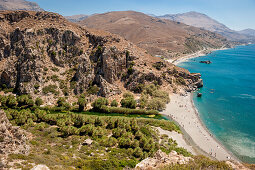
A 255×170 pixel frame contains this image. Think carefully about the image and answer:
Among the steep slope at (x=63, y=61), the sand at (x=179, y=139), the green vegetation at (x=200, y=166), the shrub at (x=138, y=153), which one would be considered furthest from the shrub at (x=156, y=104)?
the green vegetation at (x=200, y=166)

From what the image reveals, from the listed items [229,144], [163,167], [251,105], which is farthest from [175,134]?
[251,105]

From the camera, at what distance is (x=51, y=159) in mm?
28688

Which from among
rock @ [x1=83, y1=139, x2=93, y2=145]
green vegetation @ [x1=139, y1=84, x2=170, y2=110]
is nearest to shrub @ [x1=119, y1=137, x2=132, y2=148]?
rock @ [x1=83, y1=139, x2=93, y2=145]

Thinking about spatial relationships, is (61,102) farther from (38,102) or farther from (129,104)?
(129,104)

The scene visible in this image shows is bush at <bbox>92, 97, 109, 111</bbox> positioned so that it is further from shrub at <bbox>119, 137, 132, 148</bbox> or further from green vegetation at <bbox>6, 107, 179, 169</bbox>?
shrub at <bbox>119, 137, 132, 148</bbox>

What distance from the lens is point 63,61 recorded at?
8619 centimetres

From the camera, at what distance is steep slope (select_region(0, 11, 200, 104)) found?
75062 millimetres

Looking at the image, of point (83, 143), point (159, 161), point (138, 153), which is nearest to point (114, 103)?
point (83, 143)

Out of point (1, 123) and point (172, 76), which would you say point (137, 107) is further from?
point (1, 123)

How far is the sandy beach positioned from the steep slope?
15.3 meters

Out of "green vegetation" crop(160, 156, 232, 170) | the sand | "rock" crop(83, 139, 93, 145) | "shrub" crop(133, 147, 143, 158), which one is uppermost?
"green vegetation" crop(160, 156, 232, 170)

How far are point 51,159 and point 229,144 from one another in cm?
5377

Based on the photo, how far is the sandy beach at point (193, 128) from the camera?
155 ft

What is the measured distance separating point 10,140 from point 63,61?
6635 centimetres
